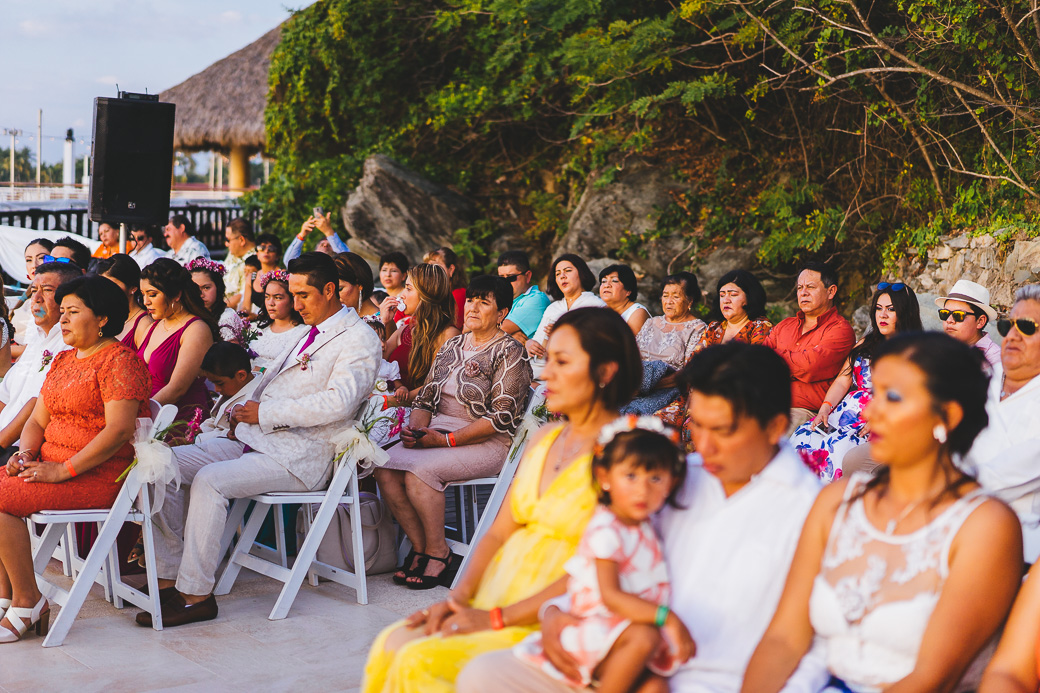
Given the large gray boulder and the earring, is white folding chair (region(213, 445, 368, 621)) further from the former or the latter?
the large gray boulder

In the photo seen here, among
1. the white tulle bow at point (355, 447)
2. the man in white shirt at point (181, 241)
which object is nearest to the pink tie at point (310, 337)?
the white tulle bow at point (355, 447)

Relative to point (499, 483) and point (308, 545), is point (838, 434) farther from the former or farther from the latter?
point (308, 545)

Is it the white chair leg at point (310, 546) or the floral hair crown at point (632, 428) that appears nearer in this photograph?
the floral hair crown at point (632, 428)

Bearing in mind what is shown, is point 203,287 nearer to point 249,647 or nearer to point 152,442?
point 152,442

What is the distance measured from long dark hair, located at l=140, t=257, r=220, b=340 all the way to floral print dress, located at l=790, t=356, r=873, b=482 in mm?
3151

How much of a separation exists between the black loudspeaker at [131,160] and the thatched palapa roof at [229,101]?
10.1 meters

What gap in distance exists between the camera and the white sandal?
395 cm

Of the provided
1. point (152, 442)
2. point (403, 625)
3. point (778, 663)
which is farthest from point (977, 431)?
point (152, 442)

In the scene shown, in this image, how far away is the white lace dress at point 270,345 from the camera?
541 centimetres

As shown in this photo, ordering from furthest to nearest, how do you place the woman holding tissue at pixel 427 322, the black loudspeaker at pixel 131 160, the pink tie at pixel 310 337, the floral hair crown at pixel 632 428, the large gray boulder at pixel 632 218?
the large gray boulder at pixel 632 218 → the black loudspeaker at pixel 131 160 → the woman holding tissue at pixel 427 322 → the pink tie at pixel 310 337 → the floral hair crown at pixel 632 428

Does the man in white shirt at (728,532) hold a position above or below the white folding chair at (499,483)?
above

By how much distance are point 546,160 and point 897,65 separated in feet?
18.4

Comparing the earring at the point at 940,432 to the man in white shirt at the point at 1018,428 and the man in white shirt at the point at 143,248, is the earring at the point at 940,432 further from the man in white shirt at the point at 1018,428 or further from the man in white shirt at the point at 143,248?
the man in white shirt at the point at 143,248

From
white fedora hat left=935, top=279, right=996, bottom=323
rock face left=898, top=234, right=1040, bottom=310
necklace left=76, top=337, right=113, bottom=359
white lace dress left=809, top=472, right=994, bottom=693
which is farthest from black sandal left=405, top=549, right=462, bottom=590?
rock face left=898, top=234, right=1040, bottom=310
